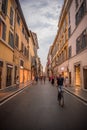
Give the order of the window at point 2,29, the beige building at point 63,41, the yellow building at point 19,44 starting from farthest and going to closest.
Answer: the beige building at point 63,41 → the yellow building at point 19,44 → the window at point 2,29

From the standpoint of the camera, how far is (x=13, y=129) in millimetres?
4742

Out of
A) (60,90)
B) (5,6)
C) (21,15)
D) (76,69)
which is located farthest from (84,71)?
(21,15)

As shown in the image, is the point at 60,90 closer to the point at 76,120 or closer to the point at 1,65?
the point at 76,120

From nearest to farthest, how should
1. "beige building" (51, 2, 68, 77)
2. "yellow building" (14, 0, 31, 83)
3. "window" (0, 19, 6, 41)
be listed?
1. "window" (0, 19, 6, 41)
2. "yellow building" (14, 0, 31, 83)
3. "beige building" (51, 2, 68, 77)

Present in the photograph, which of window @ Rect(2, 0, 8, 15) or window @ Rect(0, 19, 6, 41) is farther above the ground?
window @ Rect(2, 0, 8, 15)

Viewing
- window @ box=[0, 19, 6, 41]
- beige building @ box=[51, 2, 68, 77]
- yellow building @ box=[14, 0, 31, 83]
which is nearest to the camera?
window @ box=[0, 19, 6, 41]

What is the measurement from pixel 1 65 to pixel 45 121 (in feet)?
42.8

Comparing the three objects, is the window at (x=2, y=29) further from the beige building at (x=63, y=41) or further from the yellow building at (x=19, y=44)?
the beige building at (x=63, y=41)

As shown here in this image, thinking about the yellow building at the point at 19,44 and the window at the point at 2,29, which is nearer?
the window at the point at 2,29

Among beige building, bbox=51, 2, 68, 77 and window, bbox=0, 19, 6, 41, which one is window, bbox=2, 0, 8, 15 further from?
beige building, bbox=51, 2, 68, 77

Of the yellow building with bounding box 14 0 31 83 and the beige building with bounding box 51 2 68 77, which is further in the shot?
the beige building with bounding box 51 2 68 77

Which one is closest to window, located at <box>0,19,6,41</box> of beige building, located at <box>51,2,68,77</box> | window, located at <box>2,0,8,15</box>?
window, located at <box>2,0,8,15</box>

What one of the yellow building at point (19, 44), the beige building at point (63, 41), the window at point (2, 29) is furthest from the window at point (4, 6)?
the beige building at point (63, 41)

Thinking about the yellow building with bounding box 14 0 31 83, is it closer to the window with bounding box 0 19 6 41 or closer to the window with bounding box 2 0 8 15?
the window with bounding box 2 0 8 15
